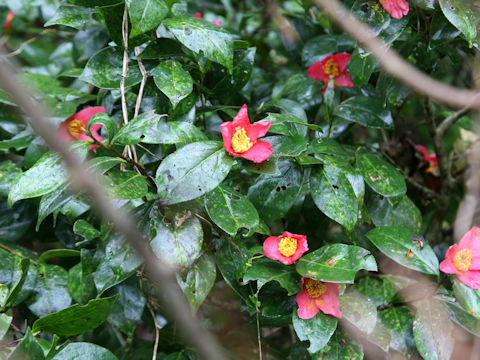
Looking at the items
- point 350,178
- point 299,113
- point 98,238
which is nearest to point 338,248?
point 350,178

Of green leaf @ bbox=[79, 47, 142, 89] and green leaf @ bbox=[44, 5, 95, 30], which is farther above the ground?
green leaf @ bbox=[44, 5, 95, 30]

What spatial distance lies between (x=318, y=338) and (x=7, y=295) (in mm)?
508

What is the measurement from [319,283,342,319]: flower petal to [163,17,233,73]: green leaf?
0.40m

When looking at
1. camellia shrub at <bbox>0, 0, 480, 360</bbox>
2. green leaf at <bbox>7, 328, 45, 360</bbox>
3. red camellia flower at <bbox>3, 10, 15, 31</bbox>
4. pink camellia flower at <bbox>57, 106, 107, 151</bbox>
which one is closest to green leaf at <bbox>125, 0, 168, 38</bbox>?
camellia shrub at <bbox>0, 0, 480, 360</bbox>

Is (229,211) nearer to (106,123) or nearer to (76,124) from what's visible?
(106,123)

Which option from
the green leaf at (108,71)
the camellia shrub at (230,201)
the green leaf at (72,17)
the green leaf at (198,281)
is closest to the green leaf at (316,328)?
the camellia shrub at (230,201)

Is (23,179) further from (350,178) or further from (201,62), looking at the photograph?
(350,178)

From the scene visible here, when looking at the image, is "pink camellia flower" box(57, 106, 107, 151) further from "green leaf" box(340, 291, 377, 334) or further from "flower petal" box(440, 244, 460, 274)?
"flower petal" box(440, 244, 460, 274)

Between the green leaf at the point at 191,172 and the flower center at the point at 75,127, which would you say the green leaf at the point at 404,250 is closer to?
the green leaf at the point at 191,172

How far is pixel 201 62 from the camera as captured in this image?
36.2 inches

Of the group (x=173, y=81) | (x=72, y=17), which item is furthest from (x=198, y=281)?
(x=72, y=17)

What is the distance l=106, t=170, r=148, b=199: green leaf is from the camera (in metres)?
0.68

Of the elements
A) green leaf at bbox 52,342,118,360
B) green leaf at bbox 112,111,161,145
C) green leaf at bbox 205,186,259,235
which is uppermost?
green leaf at bbox 112,111,161,145

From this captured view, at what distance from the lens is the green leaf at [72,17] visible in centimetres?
91
